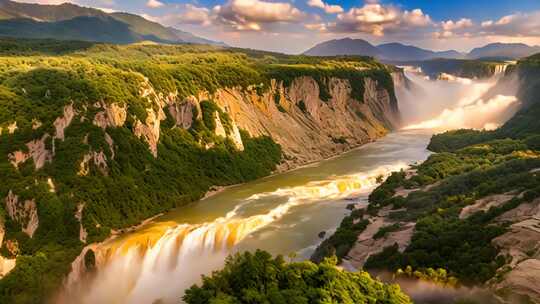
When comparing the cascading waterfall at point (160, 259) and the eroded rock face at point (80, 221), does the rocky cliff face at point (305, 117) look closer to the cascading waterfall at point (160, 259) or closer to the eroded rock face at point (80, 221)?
the cascading waterfall at point (160, 259)

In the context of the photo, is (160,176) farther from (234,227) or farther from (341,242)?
(341,242)

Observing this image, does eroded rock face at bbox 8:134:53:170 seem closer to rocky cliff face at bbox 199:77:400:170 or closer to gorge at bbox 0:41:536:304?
gorge at bbox 0:41:536:304

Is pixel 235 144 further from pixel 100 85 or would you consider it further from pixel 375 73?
pixel 375 73

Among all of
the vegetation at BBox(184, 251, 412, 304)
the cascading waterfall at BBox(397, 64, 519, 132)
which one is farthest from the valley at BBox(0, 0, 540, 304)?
the cascading waterfall at BBox(397, 64, 519, 132)

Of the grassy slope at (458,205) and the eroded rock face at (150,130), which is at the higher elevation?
the eroded rock face at (150,130)

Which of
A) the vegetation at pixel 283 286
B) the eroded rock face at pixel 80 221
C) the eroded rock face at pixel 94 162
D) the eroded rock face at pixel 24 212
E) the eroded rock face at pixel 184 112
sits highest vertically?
the eroded rock face at pixel 184 112

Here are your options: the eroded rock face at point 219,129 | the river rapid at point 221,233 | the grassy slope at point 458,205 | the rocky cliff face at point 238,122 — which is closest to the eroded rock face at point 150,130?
the rocky cliff face at point 238,122
